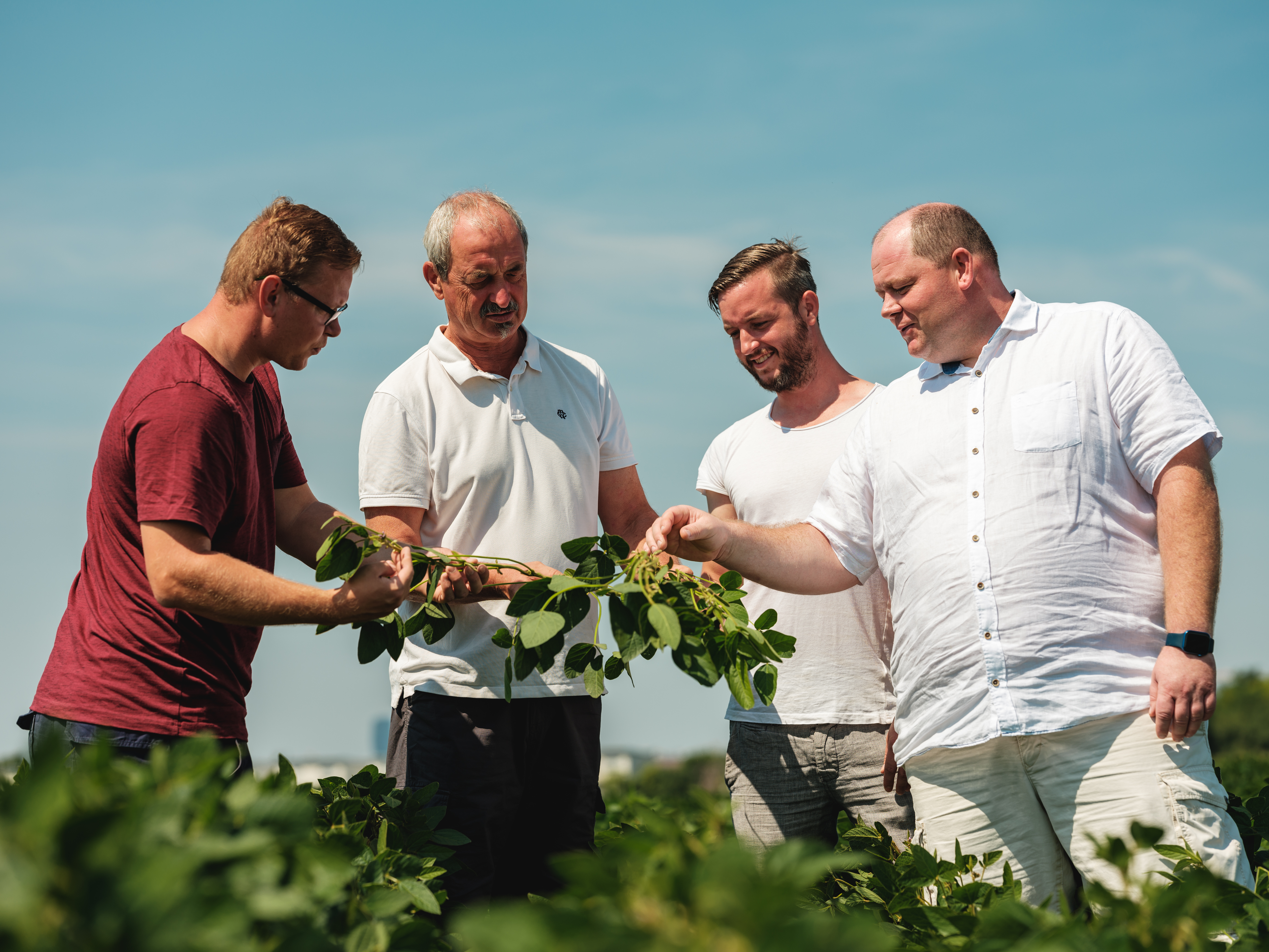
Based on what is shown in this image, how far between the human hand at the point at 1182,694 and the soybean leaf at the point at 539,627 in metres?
1.69

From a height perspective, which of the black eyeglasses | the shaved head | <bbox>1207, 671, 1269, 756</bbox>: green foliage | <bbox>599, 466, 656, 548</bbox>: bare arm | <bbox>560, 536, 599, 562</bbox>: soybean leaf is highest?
the shaved head

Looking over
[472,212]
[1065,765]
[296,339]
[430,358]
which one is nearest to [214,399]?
[296,339]

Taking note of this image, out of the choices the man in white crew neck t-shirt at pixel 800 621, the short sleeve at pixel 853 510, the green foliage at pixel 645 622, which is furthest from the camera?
the man in white crew neck t-shirt at pixel 800 621

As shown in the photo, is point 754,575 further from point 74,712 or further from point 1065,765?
point 74,712

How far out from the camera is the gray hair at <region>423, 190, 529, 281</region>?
4059 mm

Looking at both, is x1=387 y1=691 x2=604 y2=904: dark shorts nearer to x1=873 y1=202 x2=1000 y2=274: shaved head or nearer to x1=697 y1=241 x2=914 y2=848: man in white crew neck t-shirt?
x1=697 y1=241 x2=914 y2=848: man in white crew neck t-shirt

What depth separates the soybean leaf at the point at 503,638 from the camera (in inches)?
128

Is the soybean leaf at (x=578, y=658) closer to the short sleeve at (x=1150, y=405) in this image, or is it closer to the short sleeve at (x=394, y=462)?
the short sleeve at (x=394, y=462)

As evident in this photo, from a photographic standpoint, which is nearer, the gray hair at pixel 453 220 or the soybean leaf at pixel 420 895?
the soybean leaf at pixel 420 895

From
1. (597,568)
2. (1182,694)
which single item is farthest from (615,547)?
(1182,694)

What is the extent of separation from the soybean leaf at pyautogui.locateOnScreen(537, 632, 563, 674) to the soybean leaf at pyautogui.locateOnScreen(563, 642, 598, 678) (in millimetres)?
53

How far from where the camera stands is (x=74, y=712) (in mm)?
2986

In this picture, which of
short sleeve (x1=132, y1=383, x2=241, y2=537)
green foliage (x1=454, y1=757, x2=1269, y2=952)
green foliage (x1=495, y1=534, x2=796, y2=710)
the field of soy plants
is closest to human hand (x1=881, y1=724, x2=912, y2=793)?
green foliage (x1=454, y1=757, x2=1269, y2=952)

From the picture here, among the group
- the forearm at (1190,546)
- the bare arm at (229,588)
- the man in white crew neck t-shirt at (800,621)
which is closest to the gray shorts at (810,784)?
the man in white crew neck t-shirt at (800,621)
